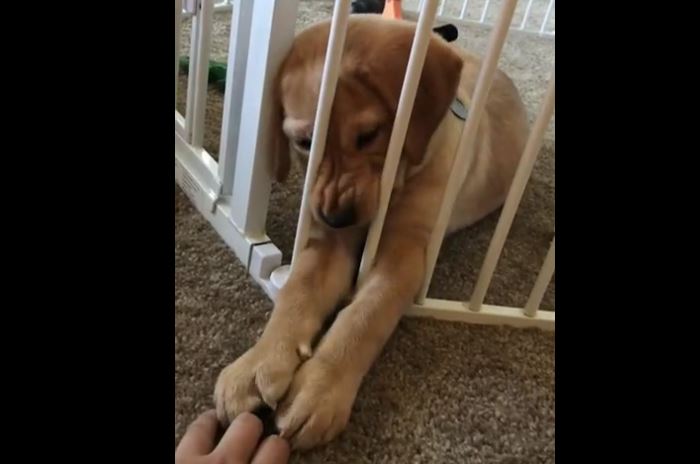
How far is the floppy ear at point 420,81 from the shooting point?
1.01 meters

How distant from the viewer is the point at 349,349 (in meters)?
0.98

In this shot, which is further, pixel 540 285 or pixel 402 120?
pixel 540 285

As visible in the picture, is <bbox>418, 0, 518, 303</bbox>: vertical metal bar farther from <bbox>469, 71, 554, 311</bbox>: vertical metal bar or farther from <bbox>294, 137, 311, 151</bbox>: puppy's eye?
Answer: <bbox>294, 137, 311, 151</bbox>: puppy's eye

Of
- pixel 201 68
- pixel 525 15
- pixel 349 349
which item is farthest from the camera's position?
pixel 525 15

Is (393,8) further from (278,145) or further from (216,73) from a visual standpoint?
(278,145)

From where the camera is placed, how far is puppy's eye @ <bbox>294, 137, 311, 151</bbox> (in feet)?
3.51

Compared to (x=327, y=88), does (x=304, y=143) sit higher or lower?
lower

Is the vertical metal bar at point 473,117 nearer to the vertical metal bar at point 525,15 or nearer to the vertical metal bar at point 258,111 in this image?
the vertical metal bar at point 258,111

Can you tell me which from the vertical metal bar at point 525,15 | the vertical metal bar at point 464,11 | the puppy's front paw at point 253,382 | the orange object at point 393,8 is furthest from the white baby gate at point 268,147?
the vertical metal bar at point 525,15

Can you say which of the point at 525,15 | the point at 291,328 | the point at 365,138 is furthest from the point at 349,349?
the point at 525,15

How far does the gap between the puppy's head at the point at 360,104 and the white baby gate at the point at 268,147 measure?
Result: 0.10 ft

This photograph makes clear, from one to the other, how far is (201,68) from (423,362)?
2.06 feet

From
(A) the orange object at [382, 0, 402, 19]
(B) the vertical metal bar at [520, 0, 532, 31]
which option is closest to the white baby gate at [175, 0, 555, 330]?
(A) the orange object at [382, 0, 402, 19]
